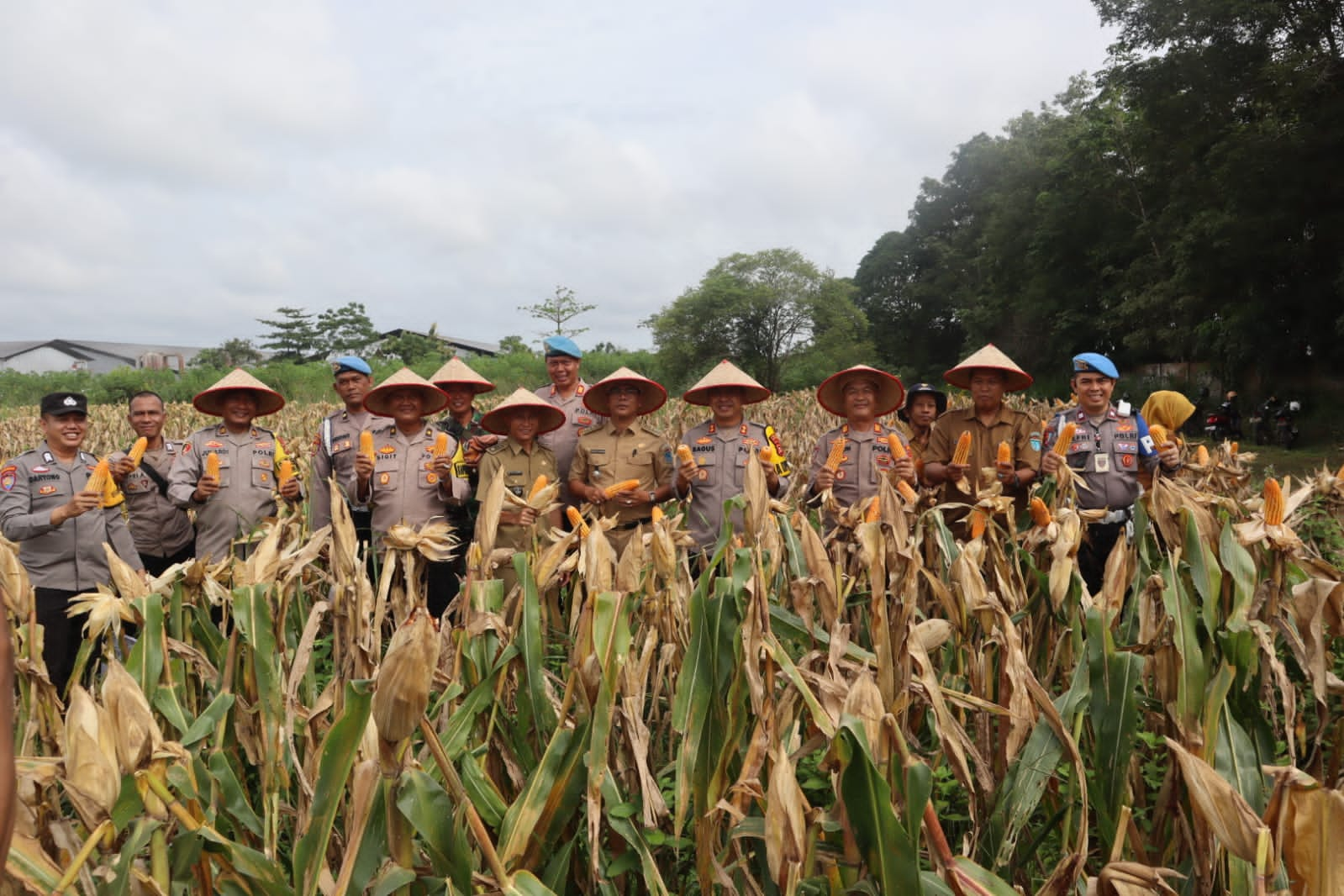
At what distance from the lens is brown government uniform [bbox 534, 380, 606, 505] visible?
4.86m

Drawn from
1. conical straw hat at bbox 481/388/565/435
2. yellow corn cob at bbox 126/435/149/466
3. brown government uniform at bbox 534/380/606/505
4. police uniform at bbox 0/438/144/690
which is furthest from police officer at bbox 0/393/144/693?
brown government uniform at bbox 534/380/606/505

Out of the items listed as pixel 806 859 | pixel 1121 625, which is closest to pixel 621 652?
pixel 806 859

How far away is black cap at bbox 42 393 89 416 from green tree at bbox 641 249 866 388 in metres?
27.4

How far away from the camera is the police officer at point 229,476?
415 centimetres

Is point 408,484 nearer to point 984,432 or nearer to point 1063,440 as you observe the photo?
point 984,432

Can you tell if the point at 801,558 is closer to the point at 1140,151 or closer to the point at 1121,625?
the point at 1121,625

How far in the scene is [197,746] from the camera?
1.61m

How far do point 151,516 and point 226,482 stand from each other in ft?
1.75

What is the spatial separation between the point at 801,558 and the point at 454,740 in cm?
112

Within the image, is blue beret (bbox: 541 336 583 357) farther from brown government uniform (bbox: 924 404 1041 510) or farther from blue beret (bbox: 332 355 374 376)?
brown government uniform (bbox: 924 404 1041 510)

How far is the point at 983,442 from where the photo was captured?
4320mm

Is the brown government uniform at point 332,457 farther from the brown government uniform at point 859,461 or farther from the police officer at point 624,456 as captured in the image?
the brown government uniform at point 859,461

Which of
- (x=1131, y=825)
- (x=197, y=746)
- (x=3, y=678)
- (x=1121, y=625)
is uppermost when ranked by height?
(x=3, y=678)

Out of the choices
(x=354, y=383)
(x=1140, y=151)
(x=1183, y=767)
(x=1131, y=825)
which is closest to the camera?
(x=1183, y=767)
